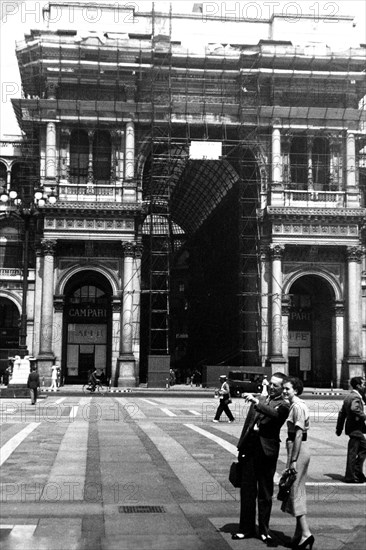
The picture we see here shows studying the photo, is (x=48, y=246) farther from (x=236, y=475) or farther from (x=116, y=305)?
(x=236, y=475)

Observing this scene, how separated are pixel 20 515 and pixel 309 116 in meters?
50.1

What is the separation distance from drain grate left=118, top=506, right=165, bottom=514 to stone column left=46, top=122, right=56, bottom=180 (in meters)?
46.3

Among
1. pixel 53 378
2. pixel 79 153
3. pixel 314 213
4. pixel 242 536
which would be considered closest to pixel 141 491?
pixel 242 536

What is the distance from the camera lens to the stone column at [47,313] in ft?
176

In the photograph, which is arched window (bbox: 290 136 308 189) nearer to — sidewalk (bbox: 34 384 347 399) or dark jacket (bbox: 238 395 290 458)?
sidewalk (bbox: 34 384 347 399)

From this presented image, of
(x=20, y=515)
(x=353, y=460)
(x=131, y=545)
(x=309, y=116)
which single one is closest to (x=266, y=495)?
(x=131, y=545)

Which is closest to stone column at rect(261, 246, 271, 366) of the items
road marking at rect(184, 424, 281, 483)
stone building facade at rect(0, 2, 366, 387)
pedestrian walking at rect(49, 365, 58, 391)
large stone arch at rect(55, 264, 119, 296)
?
stone building facade at rect(0, 2, 366, 387)

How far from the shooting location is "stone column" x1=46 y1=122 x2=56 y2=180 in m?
55.8

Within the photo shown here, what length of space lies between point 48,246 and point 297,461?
46881mm

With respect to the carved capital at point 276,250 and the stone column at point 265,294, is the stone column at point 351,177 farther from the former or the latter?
the stone column at point 265,294

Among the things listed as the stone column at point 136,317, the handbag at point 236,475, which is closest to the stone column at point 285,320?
the stone column at point 136,317

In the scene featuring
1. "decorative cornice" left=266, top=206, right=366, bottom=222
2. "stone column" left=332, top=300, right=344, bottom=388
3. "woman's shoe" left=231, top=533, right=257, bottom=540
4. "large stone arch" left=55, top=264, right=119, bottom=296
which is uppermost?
"decorative cornice" left=266, top=206, right=366, bottom=222

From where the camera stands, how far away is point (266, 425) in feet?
32.8

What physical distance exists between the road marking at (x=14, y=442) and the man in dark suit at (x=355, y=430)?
650cm
